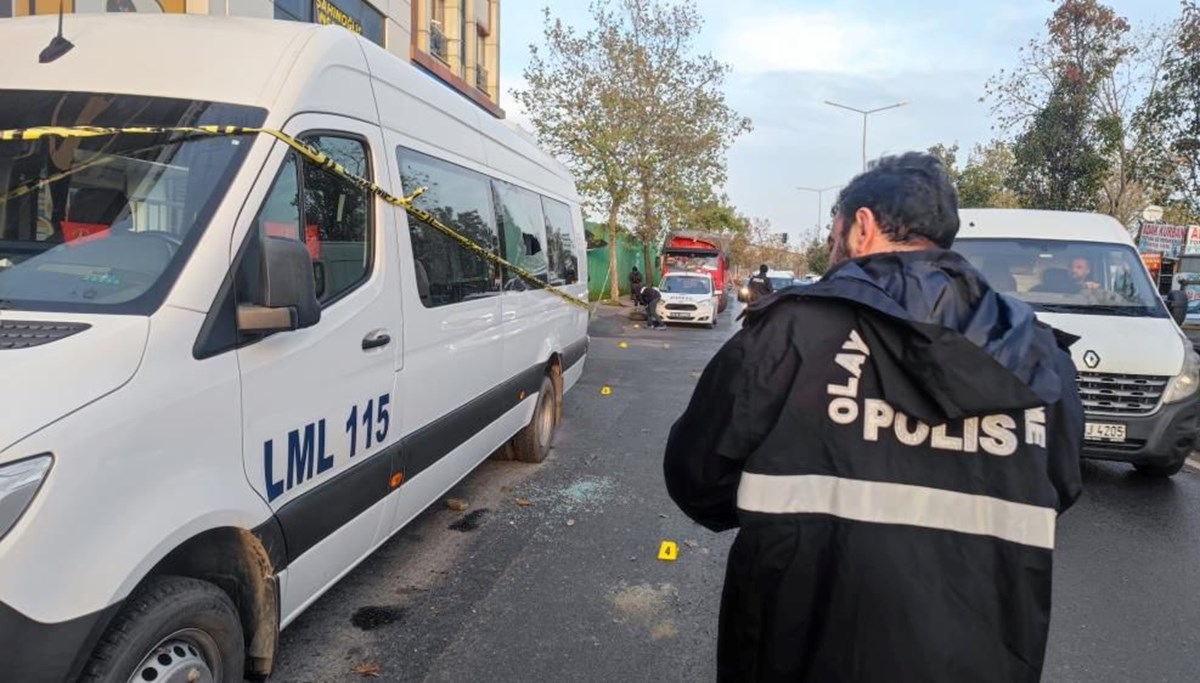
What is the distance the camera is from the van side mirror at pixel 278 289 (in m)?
2.40

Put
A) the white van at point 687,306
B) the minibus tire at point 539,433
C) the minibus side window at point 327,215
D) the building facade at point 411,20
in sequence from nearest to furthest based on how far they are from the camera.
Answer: the minibus side window at point 327,215 → the minibus tire at point 539,433 → the building facade at point 411,20 → the white van at point 687,306

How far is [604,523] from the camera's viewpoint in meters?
5.13

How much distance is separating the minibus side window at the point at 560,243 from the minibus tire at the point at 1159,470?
17.0ft

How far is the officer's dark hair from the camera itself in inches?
63.8

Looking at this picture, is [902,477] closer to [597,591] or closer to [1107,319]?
[597,591]

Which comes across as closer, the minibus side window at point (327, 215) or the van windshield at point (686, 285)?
the minibus side window at point (327, 215)

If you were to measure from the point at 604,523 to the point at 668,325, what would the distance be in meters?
17.5

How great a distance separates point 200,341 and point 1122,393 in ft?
20.3

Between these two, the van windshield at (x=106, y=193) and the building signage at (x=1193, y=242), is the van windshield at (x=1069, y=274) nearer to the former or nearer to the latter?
the van windshield at (x=106, y=193)

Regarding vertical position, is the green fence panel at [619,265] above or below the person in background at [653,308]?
above

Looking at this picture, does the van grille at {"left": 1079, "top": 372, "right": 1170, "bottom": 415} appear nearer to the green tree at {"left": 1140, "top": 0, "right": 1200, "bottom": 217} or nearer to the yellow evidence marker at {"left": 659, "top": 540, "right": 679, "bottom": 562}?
the yellow evidence marker at {"left": 659, "top": 540, "right": 679, "bottom": 562}

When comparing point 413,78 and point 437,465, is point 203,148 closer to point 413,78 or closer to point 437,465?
point 413,78

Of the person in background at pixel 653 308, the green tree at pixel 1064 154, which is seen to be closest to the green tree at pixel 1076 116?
the green tree at pixel 1064 154

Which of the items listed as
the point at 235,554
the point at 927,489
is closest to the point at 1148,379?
the point at 927,489
